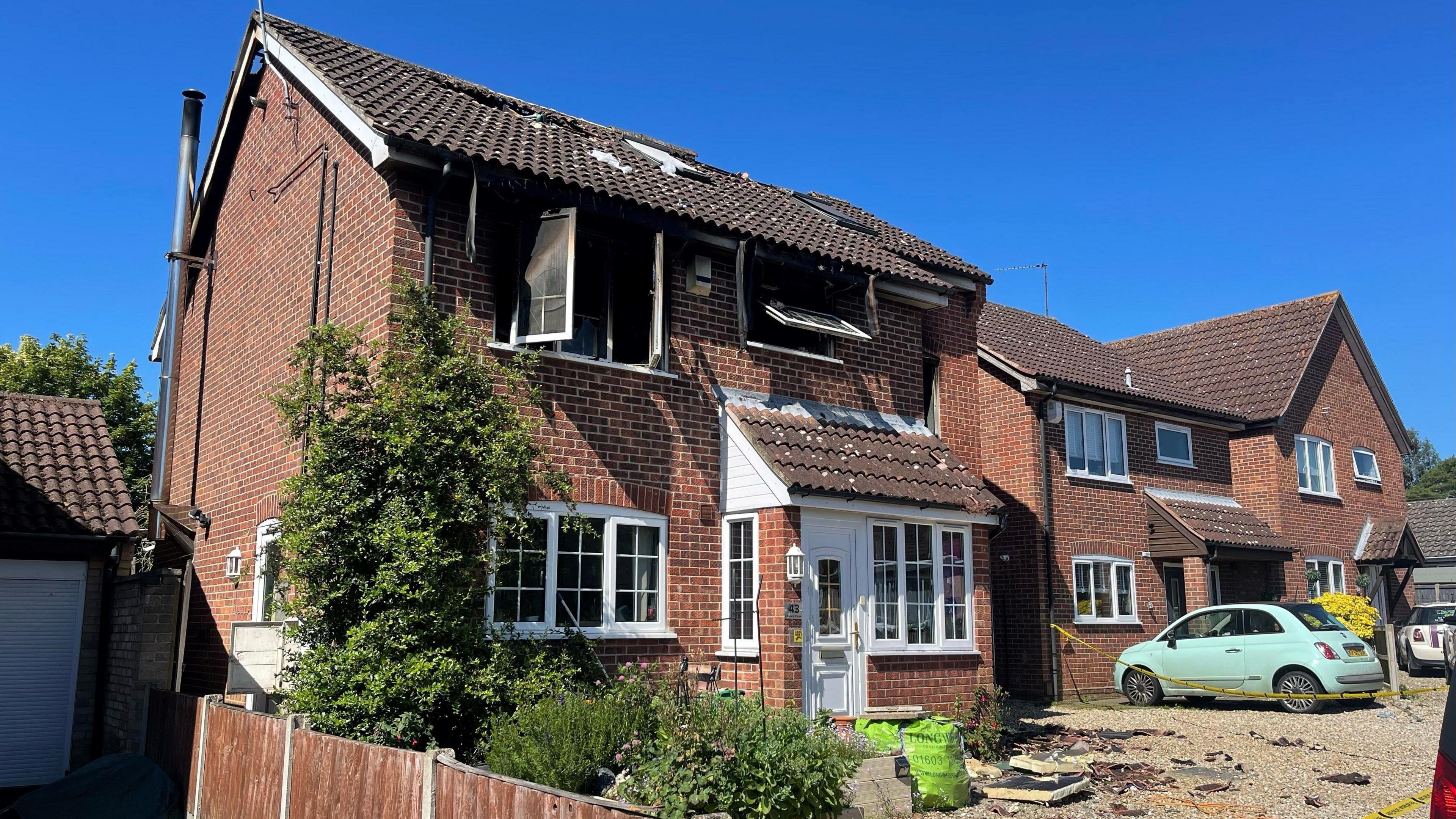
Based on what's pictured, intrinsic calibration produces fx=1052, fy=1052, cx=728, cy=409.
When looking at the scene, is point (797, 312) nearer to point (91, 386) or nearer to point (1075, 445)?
point (1075, 445)

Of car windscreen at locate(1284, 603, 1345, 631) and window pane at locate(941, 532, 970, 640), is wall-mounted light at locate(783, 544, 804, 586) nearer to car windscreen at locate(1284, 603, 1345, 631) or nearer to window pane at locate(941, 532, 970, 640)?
window pane at locate(941, 532, 970, 640)

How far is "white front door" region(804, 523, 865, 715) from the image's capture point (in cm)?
1222

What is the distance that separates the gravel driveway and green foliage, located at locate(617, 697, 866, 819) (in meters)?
3.12

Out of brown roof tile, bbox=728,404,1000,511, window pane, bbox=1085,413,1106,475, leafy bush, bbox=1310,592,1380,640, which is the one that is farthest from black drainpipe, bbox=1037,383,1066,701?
leafy bush, bbox=1310,592,1380,640

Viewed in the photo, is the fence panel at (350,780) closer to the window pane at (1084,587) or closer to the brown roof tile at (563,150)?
the brown roof tile at (563,150)

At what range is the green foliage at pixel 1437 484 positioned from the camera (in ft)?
282

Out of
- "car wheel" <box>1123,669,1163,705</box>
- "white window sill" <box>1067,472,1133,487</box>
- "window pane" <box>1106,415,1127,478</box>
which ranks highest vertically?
"window pane" <box>1106,415,1127,478</box>

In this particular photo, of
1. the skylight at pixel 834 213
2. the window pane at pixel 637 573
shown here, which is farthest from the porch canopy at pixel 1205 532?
the window pane at pixel 637 573

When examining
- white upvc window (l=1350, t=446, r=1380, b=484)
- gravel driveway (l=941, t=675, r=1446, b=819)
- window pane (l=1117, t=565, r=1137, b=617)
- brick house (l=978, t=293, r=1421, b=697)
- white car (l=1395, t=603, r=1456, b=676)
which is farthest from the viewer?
white upvc window (l=1350, t=446, r=1380, b=484)

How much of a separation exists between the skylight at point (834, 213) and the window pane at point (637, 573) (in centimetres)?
743

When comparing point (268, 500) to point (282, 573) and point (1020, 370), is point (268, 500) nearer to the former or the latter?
point (282, 573)

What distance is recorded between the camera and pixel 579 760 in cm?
775

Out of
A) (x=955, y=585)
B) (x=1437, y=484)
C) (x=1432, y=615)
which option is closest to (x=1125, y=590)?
(x=1432, y=615)

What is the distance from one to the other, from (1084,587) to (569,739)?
15.1 m
